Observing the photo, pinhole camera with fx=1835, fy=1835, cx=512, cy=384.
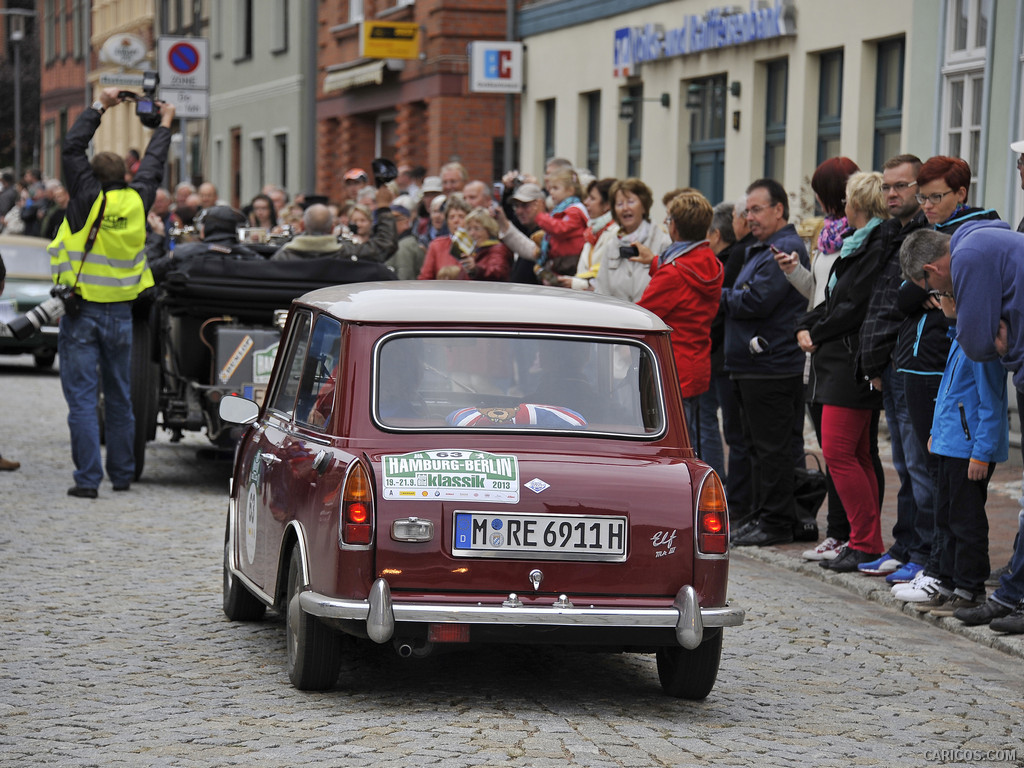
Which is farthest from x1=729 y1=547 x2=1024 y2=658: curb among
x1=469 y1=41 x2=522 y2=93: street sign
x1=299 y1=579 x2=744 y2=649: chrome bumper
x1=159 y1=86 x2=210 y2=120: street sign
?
x1=469 y1=41 x2=522 y2=93: street sign

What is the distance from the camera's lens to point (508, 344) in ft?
22.2

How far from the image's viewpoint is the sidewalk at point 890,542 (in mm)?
8320

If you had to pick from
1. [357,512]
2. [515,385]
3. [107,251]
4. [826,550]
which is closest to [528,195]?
[107,251]

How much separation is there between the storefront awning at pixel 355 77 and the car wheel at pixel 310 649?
27.1 meters

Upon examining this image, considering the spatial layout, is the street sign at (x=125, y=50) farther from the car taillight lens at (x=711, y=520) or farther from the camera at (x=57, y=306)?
the car taillight lens at (x=711, y=520)

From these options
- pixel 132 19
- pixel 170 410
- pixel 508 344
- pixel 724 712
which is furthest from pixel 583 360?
pixel 132 19

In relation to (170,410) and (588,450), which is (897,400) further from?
(170,410)

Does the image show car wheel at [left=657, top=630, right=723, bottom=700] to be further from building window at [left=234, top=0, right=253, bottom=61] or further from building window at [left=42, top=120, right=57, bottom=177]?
building window at [left=42, top=120, right=57, bottom=177]

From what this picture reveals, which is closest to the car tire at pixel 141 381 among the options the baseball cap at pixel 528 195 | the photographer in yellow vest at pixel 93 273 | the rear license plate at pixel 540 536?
the photographer in yellow vest at pixel 93 273

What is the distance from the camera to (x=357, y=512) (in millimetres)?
6230

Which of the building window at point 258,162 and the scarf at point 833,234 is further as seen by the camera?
the building window at point 258,162

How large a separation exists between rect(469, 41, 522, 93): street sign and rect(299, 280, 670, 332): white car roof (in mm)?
17012

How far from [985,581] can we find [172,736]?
4.58 meters

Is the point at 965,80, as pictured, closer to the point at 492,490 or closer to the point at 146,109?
the point at 146,109
